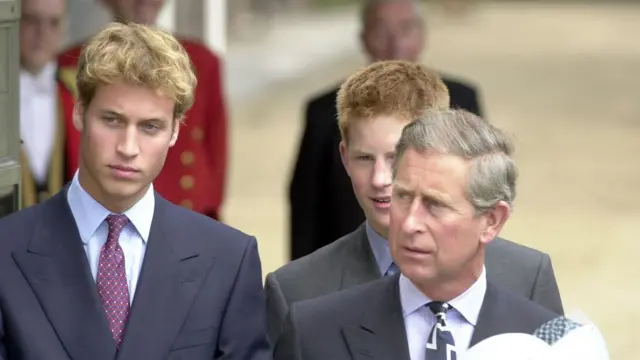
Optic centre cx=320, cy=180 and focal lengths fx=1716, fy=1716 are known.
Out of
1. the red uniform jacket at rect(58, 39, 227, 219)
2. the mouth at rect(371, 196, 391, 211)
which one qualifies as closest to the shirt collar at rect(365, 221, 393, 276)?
the mouth at rect(371, 196, 391, 211)

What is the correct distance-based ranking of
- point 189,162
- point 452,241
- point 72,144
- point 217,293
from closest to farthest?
1. point 452,241
2. point 217,293
3. point 72,144
4. point 189,162

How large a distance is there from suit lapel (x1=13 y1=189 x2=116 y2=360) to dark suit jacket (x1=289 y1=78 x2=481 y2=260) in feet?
8.10

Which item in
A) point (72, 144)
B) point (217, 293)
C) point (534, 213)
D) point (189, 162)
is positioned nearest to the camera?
point (217, 293)

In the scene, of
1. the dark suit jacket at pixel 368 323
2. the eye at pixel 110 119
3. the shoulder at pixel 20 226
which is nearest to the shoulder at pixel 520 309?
the dark suit jacket at pixel 368 323

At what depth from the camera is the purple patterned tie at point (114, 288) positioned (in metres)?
3.73

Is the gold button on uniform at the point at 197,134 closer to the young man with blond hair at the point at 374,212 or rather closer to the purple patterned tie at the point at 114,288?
the young man with blond hair at the point at 374,212

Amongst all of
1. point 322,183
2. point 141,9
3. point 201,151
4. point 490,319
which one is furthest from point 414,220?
point 201,151

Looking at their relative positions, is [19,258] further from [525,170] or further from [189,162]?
[525,170]

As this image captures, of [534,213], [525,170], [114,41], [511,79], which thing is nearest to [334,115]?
[114,41]

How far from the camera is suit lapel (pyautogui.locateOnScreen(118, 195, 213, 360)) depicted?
370cm

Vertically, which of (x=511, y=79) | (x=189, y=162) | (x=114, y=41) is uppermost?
(x=114, y=41)

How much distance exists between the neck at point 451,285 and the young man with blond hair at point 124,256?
42 centimetres

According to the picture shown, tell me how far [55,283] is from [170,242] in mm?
273

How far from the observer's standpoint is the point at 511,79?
26203 mm
